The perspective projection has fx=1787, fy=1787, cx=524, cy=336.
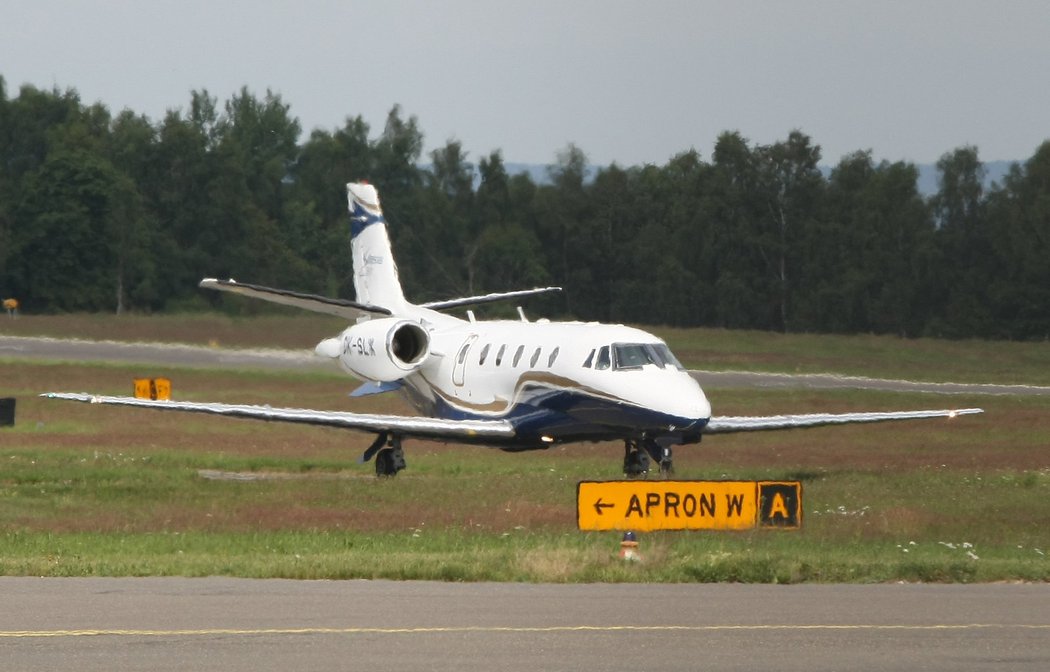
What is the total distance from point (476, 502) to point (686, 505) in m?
5.08

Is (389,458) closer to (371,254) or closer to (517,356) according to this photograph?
(517,356)

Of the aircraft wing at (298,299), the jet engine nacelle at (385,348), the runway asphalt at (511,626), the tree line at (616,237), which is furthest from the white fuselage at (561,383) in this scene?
the tree line at (616,237)

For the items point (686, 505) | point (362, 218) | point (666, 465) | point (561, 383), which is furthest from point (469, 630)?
point (362, 218)

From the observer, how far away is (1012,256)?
8238 centimetres

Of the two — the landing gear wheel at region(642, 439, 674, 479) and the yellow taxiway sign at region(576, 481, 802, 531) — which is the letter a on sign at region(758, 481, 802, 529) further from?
the landing gear wheel at region(642, 439, 674, 479)

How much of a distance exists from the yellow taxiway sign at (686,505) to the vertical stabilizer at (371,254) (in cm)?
1713

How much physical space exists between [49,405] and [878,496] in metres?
27.8

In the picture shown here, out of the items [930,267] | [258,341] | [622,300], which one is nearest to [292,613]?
[258,341]

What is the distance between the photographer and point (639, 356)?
28.1m

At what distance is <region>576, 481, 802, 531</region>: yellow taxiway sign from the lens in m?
20.1

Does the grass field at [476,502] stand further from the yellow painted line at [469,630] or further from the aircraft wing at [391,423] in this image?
the yellow painted line at [469,630]

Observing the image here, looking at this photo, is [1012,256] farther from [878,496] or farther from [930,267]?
[878,496]

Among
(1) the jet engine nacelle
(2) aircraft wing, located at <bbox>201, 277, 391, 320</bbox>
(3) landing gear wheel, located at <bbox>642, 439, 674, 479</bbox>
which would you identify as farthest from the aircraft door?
(3) landing gear wheel, located at <bbox>642, 439, 674, 479</bbox>

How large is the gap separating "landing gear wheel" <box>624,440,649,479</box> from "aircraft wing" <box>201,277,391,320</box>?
615 cm
